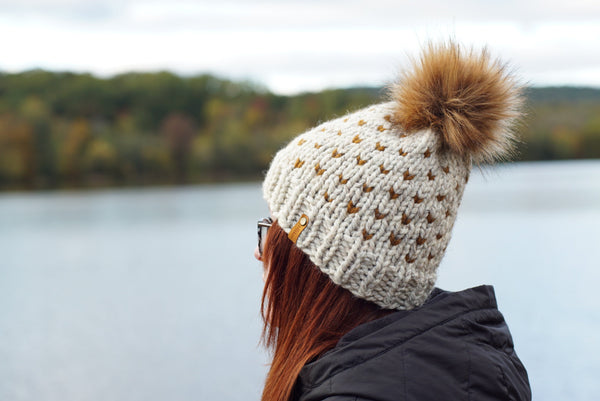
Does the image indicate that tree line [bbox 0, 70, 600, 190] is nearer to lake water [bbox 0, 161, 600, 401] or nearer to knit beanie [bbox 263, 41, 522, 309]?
lake water [bbox 0, 161, 600, 401]

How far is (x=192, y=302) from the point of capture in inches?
321

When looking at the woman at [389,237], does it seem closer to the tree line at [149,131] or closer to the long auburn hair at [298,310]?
the long auburn hair at [298,310]

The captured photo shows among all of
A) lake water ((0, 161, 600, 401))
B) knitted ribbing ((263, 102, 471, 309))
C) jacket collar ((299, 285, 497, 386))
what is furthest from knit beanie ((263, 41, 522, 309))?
lake water ((0, 161, 600, 401))

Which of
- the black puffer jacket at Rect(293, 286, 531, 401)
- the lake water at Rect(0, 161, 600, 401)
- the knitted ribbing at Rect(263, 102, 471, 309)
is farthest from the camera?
the lake water at Rect(0, 161, 600, 401)

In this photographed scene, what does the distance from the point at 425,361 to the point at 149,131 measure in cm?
4211

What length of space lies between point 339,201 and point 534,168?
3974cm

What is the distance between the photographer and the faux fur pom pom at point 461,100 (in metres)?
1.58

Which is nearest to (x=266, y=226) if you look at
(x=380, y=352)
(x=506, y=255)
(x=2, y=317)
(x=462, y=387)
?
(x=380, y=352)

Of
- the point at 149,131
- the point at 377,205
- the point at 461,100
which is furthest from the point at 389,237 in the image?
the point at 149,131

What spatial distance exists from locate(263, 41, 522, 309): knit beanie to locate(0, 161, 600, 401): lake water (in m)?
0.36

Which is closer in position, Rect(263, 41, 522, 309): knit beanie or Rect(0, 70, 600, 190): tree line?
Rect(263, 41, 522, 309): knit beanie

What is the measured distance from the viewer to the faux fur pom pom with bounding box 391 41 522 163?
158cm

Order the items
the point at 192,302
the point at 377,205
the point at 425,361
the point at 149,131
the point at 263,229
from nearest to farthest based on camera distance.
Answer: the point at 425,361, the point at 377,205, the point at 263,229, the point at 192,302, the point at 149,131

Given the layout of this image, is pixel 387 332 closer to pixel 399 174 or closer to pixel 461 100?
pixel 399 174
